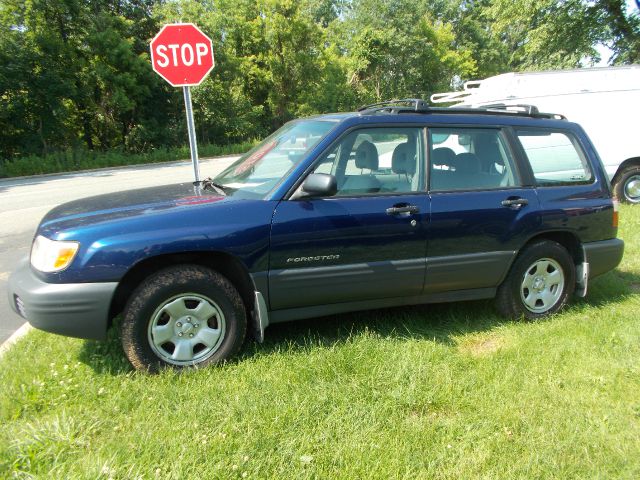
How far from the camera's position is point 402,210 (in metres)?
3.34

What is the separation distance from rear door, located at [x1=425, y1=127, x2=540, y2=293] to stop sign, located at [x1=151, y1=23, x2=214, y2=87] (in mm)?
3417

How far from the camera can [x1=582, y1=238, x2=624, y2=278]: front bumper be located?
402 centimetres

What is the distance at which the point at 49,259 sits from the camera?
2.80 meters

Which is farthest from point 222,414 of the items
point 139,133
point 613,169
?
point 139,133

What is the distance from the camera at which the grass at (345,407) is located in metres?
2.24

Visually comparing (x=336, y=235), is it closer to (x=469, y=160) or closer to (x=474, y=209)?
(x=474, y=209)

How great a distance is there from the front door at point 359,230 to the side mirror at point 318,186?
0.06 meters

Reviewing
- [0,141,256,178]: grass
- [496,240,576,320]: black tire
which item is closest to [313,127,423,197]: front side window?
[496,240,576,320]: black tire

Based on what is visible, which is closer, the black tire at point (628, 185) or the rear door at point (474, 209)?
the rear door at point (474, 209)

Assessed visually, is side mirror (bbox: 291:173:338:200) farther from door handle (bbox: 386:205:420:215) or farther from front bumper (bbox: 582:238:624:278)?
front bumper (bbox: 582:238:624:278)

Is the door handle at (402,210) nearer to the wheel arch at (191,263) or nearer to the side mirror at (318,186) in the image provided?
the side mirror at (318,186)

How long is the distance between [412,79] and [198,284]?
40.5 m

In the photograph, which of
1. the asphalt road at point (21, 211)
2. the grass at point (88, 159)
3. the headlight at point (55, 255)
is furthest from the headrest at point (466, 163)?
the grass at point (88, 159)

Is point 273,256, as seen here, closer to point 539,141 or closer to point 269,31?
point 539,141
